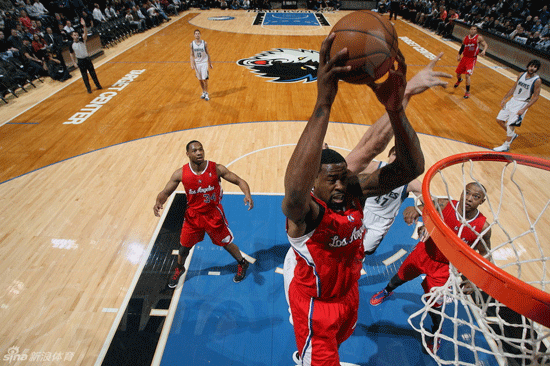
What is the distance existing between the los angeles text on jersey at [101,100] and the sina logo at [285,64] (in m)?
3.89

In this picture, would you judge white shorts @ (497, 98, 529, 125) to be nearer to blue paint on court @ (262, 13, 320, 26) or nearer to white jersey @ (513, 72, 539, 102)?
white jersey @ (513, 72, 539, 102)

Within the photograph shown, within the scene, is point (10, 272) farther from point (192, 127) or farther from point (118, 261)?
point (192, 127)

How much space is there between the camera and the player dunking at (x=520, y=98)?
579cm

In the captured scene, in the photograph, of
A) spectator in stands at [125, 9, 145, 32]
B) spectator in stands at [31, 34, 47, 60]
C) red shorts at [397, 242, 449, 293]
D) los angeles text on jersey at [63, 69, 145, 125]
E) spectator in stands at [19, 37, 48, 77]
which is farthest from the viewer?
spectator in stands at [125, 9, 145, 32]

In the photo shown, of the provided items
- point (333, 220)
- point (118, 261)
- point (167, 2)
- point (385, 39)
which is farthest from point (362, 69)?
point (167, 2)

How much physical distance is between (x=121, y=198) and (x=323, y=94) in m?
4.95

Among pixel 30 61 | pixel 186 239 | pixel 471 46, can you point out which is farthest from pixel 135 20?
pixel 186 239

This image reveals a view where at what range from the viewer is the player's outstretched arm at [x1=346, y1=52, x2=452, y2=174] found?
1.63 m

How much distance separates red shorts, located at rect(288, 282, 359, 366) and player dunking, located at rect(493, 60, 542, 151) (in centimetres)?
606

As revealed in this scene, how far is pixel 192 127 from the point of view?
7.30 meters

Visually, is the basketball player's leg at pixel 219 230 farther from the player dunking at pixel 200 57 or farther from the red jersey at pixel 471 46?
the red jersey at pixel 471 46

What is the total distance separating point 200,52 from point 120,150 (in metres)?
3.51

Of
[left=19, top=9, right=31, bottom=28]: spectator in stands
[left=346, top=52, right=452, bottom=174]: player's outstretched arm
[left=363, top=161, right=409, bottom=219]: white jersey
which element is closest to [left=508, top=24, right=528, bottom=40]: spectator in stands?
[left=363, top=161, right=409, bottom=219]: white jersey

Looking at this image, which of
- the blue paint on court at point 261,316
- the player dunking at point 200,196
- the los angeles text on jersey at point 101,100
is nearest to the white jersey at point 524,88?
the blue paint on court at point 261,316
